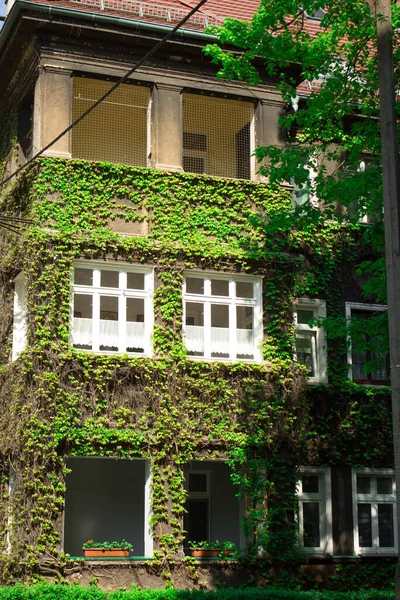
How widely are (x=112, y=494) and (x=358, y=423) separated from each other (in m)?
6.33

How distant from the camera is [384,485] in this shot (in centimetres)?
2475

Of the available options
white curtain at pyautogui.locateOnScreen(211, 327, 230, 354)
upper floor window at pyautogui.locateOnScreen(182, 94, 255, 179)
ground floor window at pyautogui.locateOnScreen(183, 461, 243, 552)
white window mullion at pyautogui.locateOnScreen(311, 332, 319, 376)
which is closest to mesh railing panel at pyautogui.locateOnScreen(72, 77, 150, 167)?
upper floor window at pyautogui.locateOnScreen(182, 94, 255, 179)

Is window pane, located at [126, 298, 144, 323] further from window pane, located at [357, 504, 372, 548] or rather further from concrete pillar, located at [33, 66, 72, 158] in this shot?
window pane, located at [357, 504, 372, 548]

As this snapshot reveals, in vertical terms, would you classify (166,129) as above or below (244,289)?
above

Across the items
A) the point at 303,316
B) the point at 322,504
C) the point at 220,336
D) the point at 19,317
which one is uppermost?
the point at 303,316

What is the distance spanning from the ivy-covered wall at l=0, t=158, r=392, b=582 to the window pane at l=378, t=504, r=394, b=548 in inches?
42.9

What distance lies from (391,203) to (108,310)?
9596 mm

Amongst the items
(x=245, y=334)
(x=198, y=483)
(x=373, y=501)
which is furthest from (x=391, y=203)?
(x=198, y=483)

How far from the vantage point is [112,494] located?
26062 millimetres

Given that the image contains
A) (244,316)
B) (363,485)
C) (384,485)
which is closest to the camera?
(244,316)

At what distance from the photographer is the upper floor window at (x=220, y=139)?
2495 cm

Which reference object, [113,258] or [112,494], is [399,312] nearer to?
[113,258]

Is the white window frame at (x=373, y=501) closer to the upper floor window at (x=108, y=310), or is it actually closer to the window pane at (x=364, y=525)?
the window pane at (x=364, y=525)

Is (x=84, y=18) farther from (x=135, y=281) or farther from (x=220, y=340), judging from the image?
(x=220, y=340)
